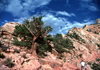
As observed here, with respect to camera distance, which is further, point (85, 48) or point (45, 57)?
point (85, 48)

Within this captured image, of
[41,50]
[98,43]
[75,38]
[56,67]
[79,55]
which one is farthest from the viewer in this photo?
[98,43]

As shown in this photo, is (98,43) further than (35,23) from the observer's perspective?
Yes

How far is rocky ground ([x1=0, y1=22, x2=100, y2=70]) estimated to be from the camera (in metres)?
6.29

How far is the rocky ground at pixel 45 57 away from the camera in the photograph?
629 cm

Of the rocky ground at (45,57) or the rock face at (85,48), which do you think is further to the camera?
the rock face at (85,48)

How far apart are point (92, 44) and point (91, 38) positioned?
4069 millimetres

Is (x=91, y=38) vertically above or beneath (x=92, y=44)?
above

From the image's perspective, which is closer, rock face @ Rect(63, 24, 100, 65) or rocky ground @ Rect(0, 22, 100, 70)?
rocky ground @ Rect(0, 22, 100, 70)

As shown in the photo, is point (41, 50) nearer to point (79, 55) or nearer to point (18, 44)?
point (18, 44)

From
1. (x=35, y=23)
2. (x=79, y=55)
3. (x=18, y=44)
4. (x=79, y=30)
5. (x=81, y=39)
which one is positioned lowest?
(x=79, y=55)

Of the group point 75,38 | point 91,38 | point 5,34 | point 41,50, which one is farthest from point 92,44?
point 5,34

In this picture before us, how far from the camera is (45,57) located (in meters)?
12.5

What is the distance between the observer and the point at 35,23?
12.2 m

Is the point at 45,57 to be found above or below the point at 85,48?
below
